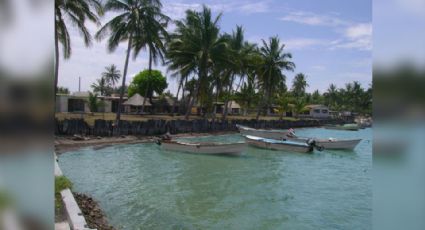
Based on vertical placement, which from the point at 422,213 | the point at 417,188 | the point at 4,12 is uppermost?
the point at 4,12

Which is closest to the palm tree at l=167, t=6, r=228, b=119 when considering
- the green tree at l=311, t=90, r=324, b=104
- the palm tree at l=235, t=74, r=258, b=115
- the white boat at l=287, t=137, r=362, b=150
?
the white boat at l=287, t=137, r=362, b=150

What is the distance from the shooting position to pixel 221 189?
14.6 meters

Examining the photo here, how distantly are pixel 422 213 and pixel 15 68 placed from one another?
1940 mm

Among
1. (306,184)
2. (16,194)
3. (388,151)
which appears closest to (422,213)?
(388,151)

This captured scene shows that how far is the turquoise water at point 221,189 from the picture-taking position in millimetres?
10836

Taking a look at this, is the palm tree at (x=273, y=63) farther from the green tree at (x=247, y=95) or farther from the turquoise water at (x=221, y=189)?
the turquoise water at (x=221, y=189)

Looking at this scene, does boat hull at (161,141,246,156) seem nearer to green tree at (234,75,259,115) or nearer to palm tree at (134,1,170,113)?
palm tree at (134,1,170,113)

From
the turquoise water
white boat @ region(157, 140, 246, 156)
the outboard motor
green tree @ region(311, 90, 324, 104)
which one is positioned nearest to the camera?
the turquoise water

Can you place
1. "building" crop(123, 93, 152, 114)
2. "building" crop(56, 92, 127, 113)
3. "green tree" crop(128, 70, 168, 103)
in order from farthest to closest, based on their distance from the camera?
"green tree" crop(128, 70, 168, 103) → "building" crop(123, 93, 152, 114) → "building" crop(56, 92, 127, 113)

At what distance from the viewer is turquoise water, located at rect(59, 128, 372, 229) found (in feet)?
35.6

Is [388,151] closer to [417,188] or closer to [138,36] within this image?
[417,188]

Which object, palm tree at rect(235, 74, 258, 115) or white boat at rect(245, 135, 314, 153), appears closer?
white boat at rect(245, 135, 314, 153)

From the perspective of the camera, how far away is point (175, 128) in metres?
37.0

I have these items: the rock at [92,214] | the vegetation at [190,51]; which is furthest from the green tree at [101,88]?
the rock at [92,214]
